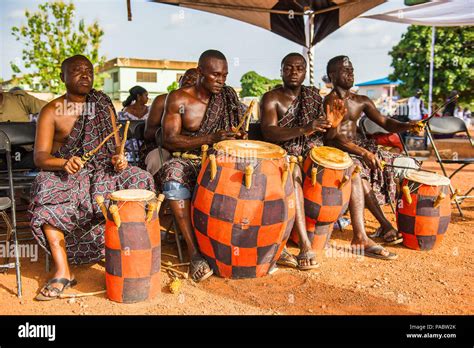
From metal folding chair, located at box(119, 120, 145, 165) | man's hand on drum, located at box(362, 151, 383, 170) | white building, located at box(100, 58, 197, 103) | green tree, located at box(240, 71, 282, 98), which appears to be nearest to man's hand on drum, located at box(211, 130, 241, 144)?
metal folding chair, located at box(119, 120, 145, 165)

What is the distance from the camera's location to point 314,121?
3.93 meters

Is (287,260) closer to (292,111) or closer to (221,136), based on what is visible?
(221,136)

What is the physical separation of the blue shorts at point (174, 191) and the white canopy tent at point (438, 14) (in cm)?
498

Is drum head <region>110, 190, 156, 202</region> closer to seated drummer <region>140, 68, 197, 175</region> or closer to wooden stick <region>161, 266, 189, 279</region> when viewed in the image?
wooden stick <region>161, 266, 189, 279</region>

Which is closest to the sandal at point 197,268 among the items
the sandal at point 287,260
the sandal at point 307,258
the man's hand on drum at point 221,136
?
the sandal at point 287,260

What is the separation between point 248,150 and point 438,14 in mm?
4880

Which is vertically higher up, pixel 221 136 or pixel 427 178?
pixel 221 136

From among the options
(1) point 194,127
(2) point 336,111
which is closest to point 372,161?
(2) point 336,111

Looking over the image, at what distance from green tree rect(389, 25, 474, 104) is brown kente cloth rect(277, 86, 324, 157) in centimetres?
1628

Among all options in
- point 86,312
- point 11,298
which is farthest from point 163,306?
point 11,298

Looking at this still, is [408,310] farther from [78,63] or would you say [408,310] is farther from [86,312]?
[78,63]

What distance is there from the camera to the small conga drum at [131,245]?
2875 millimetres

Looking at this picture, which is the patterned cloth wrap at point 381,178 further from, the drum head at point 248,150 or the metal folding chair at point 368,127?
the drum head at point 248,150

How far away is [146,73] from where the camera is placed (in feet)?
85.3
